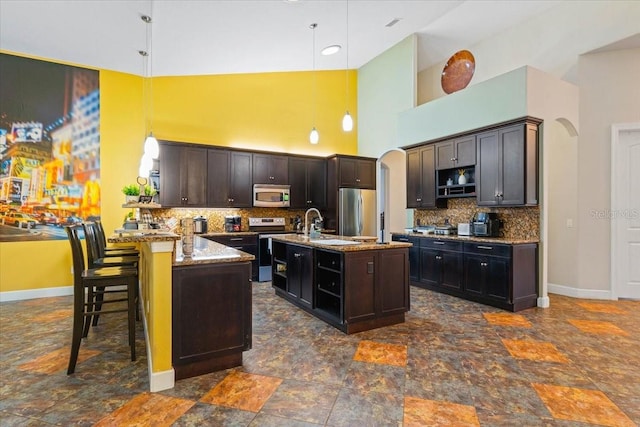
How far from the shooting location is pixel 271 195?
6.51 meters

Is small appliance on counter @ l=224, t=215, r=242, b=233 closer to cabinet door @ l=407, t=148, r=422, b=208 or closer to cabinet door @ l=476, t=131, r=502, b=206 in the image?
cabinet door @ l=407, t=148, r=422, b=208

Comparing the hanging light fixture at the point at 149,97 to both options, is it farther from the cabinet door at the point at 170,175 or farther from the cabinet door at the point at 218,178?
the cabinet door at the point at 218,178

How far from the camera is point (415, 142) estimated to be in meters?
6.04

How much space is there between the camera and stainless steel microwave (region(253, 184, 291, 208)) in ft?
21.0

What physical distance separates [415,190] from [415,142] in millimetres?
880

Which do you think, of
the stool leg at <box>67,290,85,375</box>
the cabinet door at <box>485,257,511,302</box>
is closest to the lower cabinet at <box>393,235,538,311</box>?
the cabinet door at <box>485,257,511,302</box>

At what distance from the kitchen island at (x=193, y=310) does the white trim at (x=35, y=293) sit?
12.0 feet

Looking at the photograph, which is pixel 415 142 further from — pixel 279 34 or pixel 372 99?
pixel 279 34

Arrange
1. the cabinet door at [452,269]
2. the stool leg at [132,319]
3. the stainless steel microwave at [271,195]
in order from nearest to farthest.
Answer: the stool leg at [132,319] < the cabinet door at [452,269] < the stainless steel microwave at [271,195]

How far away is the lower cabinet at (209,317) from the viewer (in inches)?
98.0

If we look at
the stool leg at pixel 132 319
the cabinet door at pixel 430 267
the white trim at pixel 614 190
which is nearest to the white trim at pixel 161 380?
the stool leg at pixel 132 319

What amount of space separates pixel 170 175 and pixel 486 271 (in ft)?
17.1

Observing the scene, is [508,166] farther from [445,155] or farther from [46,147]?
[46,147]

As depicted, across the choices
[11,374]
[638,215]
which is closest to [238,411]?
[11,374]
